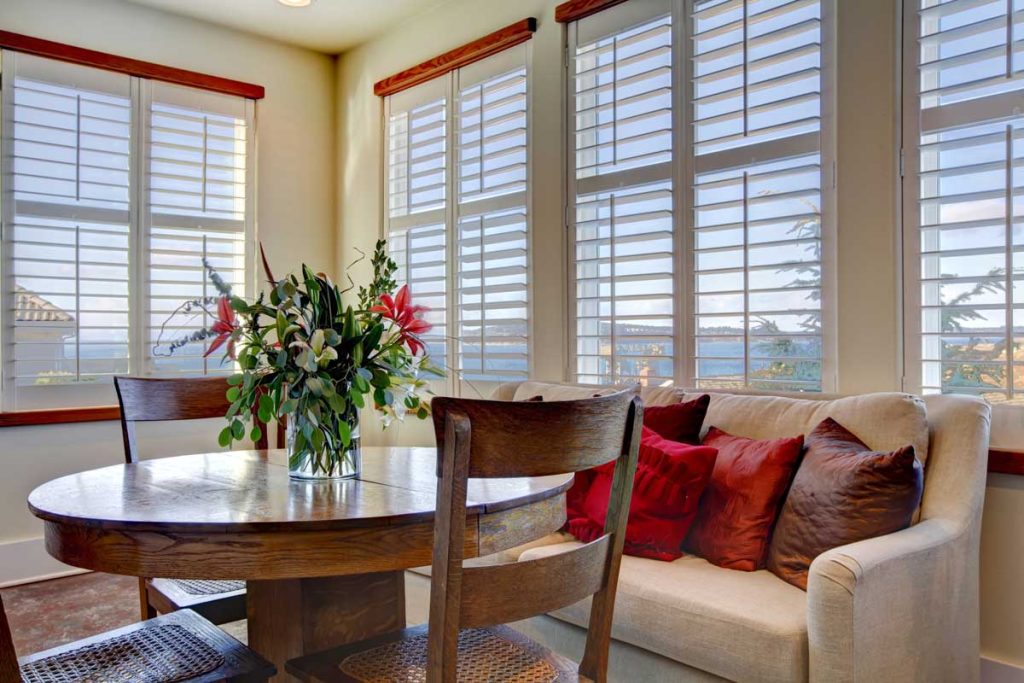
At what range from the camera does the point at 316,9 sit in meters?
4.00

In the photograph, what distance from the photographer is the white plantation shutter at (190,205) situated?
3.95 metres

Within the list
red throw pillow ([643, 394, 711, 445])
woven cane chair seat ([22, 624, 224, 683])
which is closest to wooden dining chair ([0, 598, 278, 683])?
woven cane chair seat ([22, 624, 224, 683])

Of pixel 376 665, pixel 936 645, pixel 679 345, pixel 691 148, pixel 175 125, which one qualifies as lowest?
pixel 936 645

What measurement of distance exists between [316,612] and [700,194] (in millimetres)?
1988

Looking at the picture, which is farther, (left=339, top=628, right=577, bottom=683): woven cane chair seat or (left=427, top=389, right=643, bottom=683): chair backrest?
(left=339, top=628, right=577, bottom=683): woven cane chair seat

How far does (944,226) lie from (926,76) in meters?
0.47

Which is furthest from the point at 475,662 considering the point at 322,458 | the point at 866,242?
the point at 866,242

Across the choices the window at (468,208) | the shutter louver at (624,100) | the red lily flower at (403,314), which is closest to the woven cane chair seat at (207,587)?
the red lily flower at (403,314)

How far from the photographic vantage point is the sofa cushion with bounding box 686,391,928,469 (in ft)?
6.49

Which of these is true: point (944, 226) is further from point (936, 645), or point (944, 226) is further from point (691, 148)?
point (936, 645)

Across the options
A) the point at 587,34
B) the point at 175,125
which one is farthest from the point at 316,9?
the point at 587,34

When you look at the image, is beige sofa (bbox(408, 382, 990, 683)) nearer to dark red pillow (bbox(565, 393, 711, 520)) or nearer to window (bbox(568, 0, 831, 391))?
dark red pillow (bbox(565, 393, 711, 520))

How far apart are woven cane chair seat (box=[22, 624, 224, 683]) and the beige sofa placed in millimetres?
981

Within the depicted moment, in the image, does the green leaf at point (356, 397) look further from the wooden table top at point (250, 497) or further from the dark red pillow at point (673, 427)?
the dark red pillow at point (673, 427)
